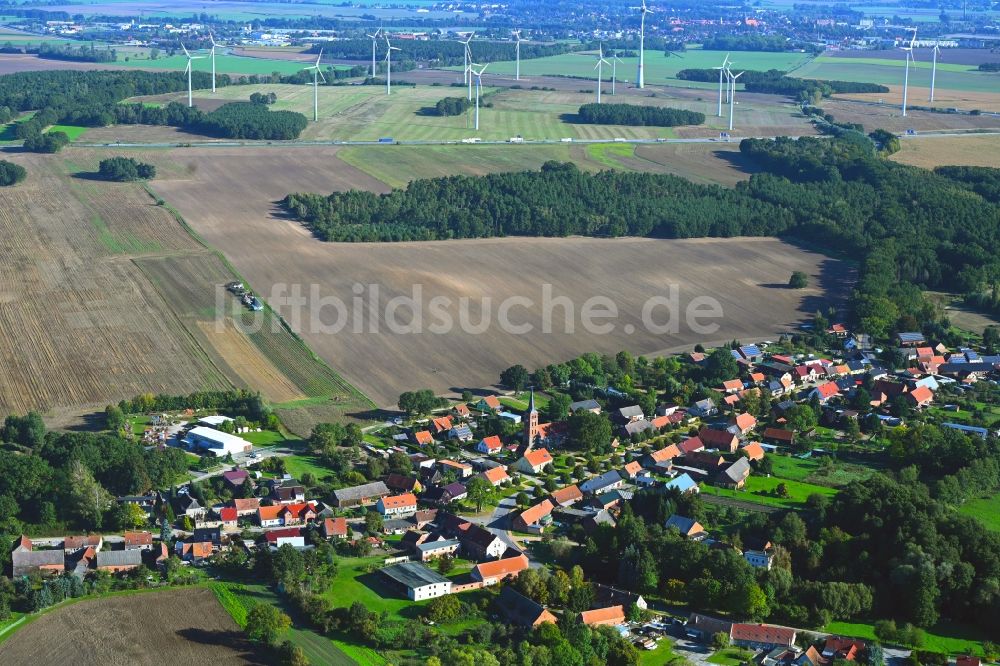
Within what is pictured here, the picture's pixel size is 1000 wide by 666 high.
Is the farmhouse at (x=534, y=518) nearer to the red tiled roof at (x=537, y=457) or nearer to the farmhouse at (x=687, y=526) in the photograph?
the farmhouse at (x=687, y=526)

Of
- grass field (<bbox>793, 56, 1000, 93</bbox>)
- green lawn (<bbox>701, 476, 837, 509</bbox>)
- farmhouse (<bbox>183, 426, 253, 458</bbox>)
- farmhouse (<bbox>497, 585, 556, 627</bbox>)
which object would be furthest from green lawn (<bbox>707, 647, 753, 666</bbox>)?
grass field (<bbox>793, 56, 1000, 93</bbox>)

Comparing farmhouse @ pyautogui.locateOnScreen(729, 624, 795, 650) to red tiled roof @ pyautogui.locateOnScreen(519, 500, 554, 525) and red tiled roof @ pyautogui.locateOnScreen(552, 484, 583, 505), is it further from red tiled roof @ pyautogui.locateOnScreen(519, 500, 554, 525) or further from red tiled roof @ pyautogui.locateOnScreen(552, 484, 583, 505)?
red tiled roof @ pyautogui.locateOnScreen(552, 484, 583, 505)

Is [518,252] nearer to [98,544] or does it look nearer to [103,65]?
[98,544]

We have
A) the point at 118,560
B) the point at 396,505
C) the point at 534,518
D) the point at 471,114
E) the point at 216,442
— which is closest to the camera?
the point at 118,560

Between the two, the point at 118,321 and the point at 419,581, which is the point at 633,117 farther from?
the point at 419,581

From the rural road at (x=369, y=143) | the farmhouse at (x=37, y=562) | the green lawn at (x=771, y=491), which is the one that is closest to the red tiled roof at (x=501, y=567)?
the green lawn at (x=771, y=491)

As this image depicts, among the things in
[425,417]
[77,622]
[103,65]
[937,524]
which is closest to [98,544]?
[77,622]

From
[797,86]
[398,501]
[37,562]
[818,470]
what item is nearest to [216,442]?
[398,501]
